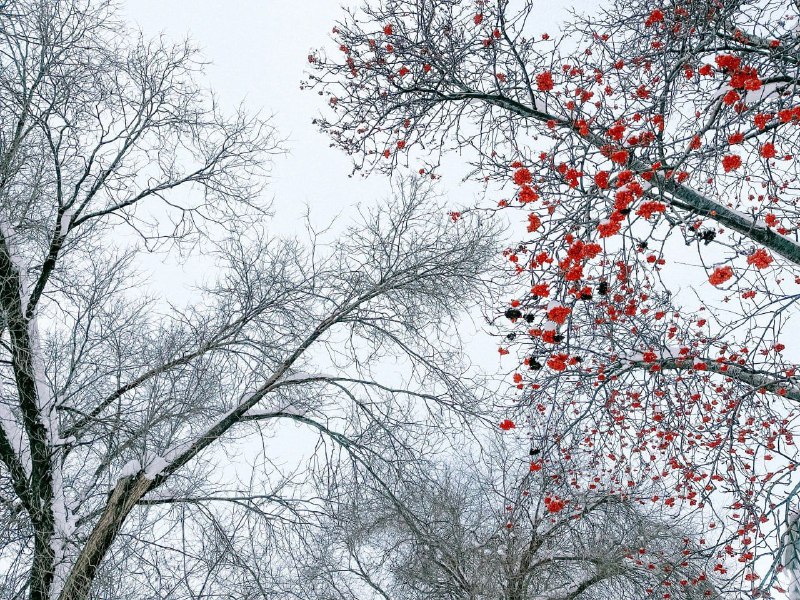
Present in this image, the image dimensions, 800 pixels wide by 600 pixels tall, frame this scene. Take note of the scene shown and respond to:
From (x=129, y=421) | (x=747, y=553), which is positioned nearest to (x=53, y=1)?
(x=129, y=421)

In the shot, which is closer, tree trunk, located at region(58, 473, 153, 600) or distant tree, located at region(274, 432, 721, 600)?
tree trunk, located at region(58, 473, 153, 600)

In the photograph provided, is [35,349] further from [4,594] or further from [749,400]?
[749,400]

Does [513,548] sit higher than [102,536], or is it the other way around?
[513,548]

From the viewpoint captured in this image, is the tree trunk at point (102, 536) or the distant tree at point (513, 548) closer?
the tree trunk at point (102, 536)

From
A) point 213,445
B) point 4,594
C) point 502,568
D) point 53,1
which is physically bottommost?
point 4,594

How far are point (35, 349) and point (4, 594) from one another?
2.18m

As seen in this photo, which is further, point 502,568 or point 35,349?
point 502,568

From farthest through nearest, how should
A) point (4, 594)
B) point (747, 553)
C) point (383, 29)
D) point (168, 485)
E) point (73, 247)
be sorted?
1. point (168, 485)
2. point (73, 247)
3. point (4, 594)
4. point (383, 29)
5. point (747, 553)

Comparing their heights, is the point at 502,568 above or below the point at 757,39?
Result: below

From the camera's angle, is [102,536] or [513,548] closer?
[102,536]

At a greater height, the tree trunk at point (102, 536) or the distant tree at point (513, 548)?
the distant tree at point (513, 548)

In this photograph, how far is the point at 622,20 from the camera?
440 cm

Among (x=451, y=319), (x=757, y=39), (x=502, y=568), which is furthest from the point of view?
(x=502, y=568)

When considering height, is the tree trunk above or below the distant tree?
below
